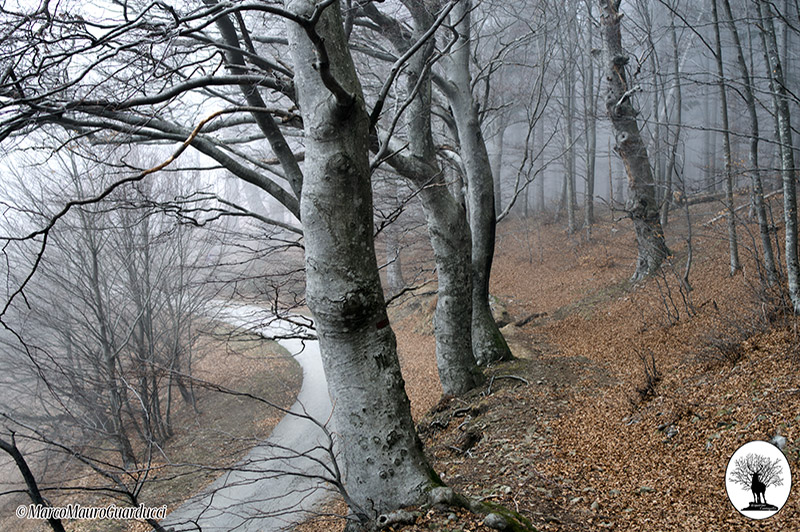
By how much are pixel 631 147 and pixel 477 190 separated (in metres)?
5.27

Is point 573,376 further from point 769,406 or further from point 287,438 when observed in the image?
point 287,438

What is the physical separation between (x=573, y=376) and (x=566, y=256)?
1118 centimetres

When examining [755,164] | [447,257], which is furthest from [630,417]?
[755,164]

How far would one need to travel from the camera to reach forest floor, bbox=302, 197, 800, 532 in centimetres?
324

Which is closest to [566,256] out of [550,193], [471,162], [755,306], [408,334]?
[408,334]

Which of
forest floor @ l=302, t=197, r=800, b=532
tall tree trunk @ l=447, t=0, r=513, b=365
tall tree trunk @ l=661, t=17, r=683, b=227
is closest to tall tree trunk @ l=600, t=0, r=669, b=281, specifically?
tall tree trunk @ l=661, t=17, r=683, b=227

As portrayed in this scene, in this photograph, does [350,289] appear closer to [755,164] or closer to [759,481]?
[759,481]

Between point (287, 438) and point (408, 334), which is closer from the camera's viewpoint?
point (287, 438)

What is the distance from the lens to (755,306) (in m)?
5.54

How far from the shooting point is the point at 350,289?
2.94 metres

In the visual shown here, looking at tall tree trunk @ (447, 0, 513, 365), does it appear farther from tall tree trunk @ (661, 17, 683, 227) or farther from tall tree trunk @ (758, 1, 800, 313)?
tall tree trunk @ (758, 1, 800, 313)

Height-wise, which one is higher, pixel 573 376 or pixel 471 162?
pixel 471 162

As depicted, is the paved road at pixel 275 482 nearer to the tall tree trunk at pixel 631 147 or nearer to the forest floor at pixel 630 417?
the forest floor at pixel 630 417

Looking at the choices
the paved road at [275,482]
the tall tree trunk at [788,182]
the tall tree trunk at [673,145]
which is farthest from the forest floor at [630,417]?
the tall tree trunk at [673,145]
